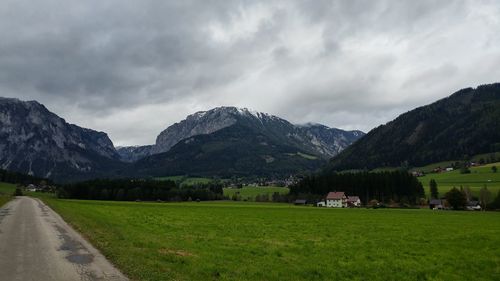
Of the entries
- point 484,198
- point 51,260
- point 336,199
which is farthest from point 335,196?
point 51,260

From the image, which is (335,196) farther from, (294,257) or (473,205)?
(294,257)

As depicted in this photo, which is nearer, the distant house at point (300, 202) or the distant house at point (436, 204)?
the distant house at point (436, 204)

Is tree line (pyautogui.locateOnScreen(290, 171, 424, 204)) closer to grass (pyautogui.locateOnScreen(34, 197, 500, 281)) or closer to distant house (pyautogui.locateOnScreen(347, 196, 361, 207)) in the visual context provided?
distant house (pyautogui.locateOnScreen(347, 196, 361, 207))

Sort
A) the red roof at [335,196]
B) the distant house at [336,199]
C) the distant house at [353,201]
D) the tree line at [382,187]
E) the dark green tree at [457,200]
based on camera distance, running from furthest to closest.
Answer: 1. the red roof at [335,196]
2. the tree line at [382,187]
3. the distant house at [353,201]
4. the distant house at [336,199]
5. the dark green tree at [457,200]

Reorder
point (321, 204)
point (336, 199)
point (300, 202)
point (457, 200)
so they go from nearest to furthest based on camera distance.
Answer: point (457, 200), point (336, 199), point (321, 204), point (300, 202)

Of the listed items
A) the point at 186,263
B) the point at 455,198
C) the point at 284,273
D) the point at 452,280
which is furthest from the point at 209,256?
the point at 455,198

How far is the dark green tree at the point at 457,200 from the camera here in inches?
5369

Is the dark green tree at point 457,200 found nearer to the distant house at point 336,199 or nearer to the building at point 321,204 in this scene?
the distant house at point 336,199

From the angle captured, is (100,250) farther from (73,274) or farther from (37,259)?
(73,274)

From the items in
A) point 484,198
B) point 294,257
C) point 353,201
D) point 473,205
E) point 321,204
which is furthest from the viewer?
point 321,204

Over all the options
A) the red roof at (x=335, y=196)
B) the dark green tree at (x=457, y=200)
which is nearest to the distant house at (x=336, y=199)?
the red roof at (x=335, y=196)

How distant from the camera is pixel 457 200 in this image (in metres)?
136

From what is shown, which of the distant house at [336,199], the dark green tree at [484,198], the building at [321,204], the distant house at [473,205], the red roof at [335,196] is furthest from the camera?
the red roof at [335,196]

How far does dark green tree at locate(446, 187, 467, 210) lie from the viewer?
136375 millimetres
